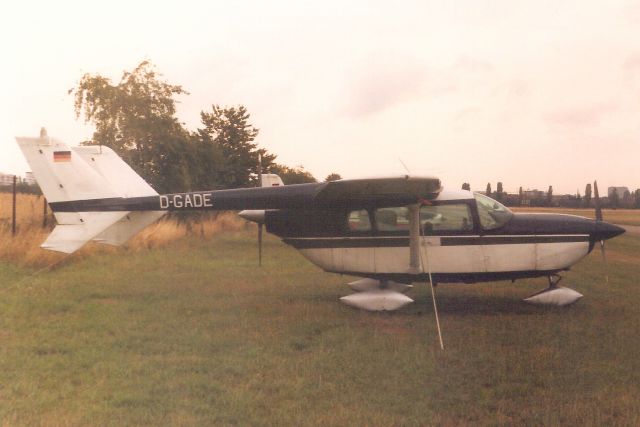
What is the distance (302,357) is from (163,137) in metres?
15.5

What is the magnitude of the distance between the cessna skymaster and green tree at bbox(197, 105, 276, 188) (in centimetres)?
1347

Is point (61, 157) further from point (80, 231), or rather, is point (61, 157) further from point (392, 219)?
point (392, 219)

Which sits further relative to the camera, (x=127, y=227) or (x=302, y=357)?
(x=127, y=227)

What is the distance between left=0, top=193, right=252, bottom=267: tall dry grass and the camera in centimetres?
1310

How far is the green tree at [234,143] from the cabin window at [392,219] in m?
15.0

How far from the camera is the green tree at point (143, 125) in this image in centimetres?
1948

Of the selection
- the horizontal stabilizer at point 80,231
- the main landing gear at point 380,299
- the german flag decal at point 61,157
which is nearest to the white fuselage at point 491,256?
the main landing gear at point 380,299

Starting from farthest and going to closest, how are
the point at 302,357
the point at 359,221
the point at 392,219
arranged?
the point at 359,221 → the point at 392,219 → the point at 302,357

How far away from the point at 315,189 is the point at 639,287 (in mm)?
7567

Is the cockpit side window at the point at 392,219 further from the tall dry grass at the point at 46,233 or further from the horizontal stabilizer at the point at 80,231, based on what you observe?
the tall dry grass at the point at 46,233

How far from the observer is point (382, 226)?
8.96 m

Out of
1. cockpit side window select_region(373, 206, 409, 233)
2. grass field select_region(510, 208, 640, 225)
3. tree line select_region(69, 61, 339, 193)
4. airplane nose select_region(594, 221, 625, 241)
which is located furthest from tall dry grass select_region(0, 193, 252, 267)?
grass field select_region(510, 208, 640, 225)

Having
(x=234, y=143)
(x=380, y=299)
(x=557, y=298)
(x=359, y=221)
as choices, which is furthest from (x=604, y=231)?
(x=234, y=143)

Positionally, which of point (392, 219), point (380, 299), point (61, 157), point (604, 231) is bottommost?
point (380, 299)
